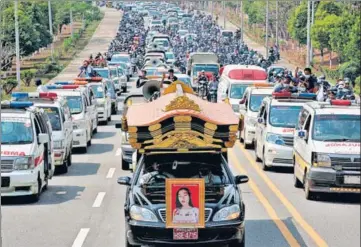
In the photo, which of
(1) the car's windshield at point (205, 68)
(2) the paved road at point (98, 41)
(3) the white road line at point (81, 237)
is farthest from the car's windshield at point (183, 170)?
(1) the car's windshield at point (205, 68)

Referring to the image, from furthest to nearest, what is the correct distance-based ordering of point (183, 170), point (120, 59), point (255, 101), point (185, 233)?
1. point (120, 59)
2. point (255, 101)
3. point (183, 170)
4. point (185, 233)

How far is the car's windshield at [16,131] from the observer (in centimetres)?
1911

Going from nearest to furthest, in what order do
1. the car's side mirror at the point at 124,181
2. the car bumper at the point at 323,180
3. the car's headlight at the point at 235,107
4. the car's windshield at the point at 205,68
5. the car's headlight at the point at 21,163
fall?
the car's side mirror at the point at 124,181, the car bumper at the point at 323,180, the car's headlight at the point at 21,163, the car's headlight at the point at 235,107, the car's windshield at the point at 205,68

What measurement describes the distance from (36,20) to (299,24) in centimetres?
1007

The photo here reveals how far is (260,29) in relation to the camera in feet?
101

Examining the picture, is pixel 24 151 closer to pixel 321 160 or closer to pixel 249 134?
pixel 321 160

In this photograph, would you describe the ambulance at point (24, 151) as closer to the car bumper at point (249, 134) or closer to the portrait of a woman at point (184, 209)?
the portrait of a woman at point (184, 209)

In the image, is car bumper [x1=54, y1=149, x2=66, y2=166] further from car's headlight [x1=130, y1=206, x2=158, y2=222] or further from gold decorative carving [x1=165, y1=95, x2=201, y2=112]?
car's headlight [x1=130, y1=206, x2=158, y2=222]

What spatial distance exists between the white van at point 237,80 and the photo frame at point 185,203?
19073 millimetres

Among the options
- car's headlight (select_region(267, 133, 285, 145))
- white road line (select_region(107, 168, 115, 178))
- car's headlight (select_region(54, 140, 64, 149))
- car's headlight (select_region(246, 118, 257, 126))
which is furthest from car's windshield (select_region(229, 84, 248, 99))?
car's headlight (select_region(54, 140, 64, 149))

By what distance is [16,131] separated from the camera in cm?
1933

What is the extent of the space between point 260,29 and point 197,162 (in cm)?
1716

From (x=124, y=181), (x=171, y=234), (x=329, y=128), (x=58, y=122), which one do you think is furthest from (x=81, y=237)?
(x=58, y=122)

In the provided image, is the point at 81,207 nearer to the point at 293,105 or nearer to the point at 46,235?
the point at 46,235
